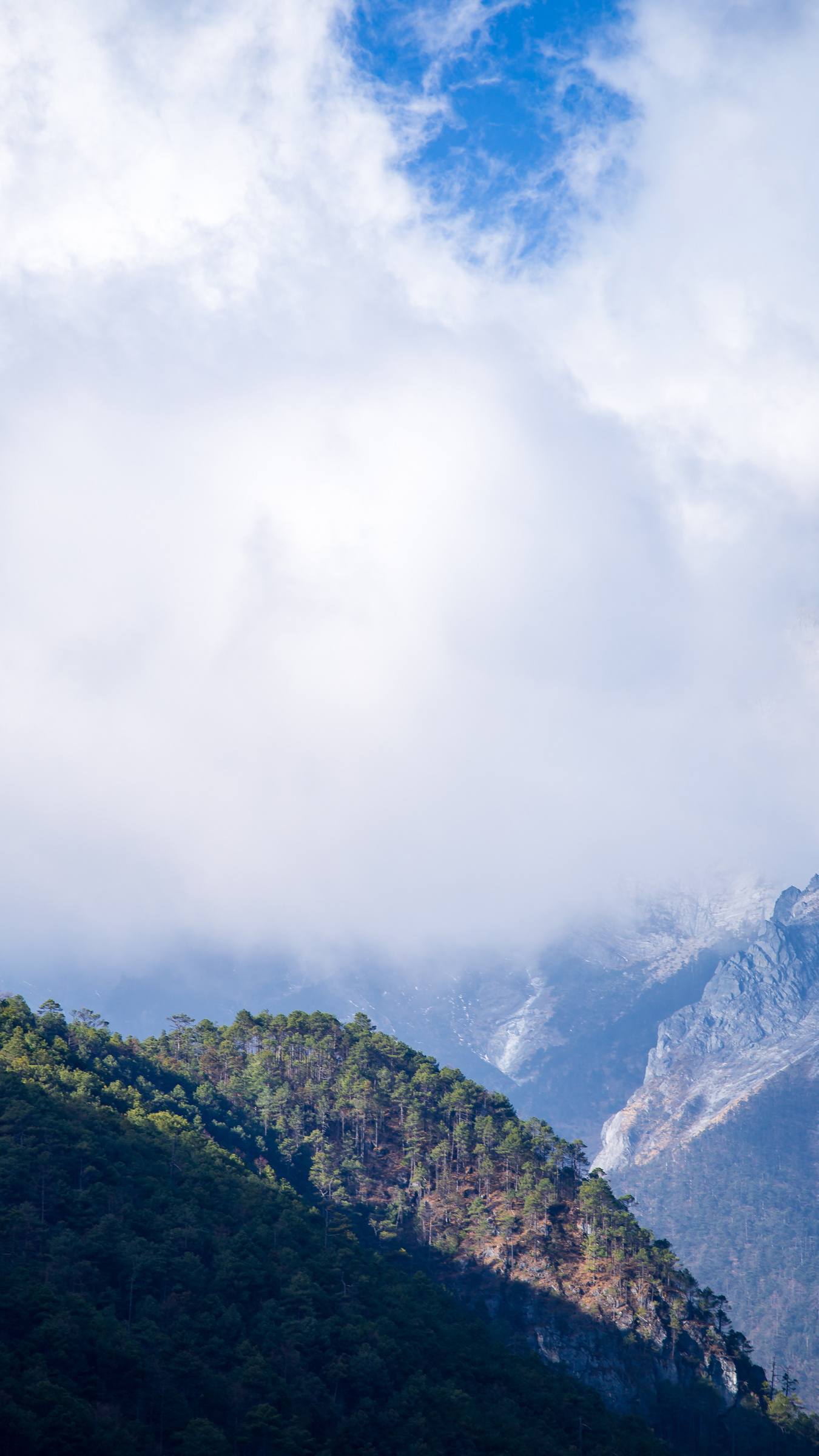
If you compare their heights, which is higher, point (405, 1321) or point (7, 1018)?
point (7, 1018)

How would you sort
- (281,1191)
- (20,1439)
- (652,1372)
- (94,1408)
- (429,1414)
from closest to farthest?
(20,1439), (94,1408), (429,1414), (281,1191), (652,1372)

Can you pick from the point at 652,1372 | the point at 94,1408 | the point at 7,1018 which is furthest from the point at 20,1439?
the point at 652,1372

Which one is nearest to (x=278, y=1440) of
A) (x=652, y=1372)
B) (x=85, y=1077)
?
(x=85, y=1077)

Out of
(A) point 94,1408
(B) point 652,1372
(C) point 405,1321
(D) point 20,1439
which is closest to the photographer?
(D) point 20,1439

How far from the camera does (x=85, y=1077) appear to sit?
177 m

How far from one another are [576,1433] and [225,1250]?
45.3m

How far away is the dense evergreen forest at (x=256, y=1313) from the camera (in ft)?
384

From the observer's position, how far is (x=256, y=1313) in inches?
5561

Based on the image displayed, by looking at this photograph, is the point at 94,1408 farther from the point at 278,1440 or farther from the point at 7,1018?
the point at 7,1018

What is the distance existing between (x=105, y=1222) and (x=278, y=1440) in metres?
34.0

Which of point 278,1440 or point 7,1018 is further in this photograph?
point 7,1018

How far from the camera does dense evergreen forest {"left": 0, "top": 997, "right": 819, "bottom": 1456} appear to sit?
117062 millimetres

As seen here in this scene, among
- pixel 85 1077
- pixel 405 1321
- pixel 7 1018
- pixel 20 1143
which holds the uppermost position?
pixel 7 1018

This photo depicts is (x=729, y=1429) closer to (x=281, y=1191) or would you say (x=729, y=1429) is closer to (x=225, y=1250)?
(x=281, y=1191)
